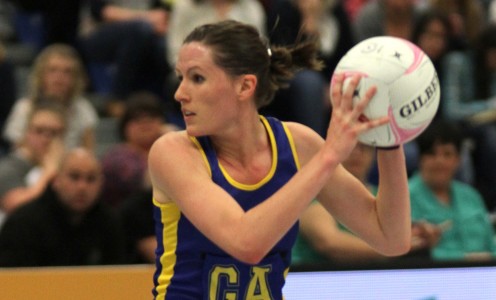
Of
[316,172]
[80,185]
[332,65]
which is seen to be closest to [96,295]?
[80,185]

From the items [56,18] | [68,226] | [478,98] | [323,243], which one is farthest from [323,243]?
[56,18]

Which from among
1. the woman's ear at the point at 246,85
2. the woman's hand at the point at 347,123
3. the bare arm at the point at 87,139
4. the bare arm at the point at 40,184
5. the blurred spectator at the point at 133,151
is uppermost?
the woman's hand at the point at 347,123

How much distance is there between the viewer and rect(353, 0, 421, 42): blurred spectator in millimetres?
7832

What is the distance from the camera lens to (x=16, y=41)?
8727 millimetres

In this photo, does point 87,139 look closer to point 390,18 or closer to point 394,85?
point 390,18

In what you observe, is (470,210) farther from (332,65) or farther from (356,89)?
(356,89)

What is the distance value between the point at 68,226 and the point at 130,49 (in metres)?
Result: 2.48

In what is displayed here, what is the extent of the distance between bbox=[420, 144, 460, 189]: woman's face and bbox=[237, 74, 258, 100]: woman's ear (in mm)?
2877

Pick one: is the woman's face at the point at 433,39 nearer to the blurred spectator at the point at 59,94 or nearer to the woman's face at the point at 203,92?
the blurred spectator at the point at 59,94

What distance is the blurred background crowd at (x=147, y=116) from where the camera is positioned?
19.1 feet

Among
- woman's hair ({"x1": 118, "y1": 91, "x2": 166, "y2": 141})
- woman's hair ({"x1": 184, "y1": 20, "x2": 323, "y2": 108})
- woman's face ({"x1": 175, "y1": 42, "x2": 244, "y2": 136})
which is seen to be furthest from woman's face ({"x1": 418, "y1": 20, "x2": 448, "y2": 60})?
woman's face ({"x1": 175, "y1": 42, "x2": 244, "y2": 136})

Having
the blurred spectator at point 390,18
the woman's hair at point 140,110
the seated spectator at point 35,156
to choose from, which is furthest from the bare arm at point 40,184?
the blurred spectator at point 390,18

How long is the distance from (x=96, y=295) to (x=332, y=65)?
11.2 ft

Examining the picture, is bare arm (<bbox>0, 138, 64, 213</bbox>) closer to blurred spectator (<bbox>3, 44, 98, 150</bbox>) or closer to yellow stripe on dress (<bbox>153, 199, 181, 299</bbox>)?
blurred spectator (<bbox>3, 44, 98, 150</bbox>)
